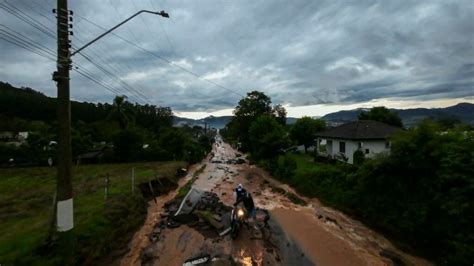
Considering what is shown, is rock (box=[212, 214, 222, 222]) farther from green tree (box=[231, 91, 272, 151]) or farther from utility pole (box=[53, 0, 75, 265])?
green tree (box=[231, 91, 272, 151])

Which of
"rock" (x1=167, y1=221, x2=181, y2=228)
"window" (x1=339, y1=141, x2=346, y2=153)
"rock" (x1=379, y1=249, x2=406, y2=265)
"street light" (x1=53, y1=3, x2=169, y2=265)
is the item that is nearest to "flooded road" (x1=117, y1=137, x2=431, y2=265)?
"rock" (x1=379, y1=249, x2=406, y2=265)

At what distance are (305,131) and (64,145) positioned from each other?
40455mm

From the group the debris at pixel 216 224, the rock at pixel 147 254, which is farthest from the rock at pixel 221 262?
the debris at pixel 216 224

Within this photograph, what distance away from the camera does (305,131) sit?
4503cm

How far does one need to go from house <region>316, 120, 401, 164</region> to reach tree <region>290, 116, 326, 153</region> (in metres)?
11.1

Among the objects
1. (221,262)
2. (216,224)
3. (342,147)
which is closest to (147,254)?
(221,262)

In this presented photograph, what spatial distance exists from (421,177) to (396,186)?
1501 mm

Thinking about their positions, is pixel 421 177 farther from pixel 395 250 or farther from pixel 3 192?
pixel 3 192

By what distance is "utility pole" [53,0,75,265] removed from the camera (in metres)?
7.95

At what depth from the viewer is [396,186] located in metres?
14.8

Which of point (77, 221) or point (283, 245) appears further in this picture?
point (283, 245)

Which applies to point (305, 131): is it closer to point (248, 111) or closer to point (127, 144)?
point (248, 111)

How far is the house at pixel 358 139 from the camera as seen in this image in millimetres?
26703

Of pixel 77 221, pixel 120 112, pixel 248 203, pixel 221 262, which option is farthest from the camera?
pixel 120 112
